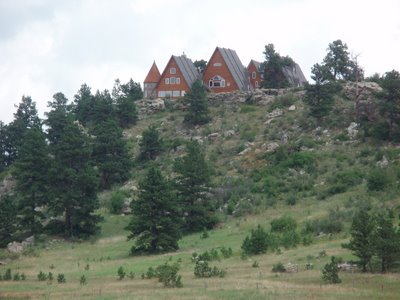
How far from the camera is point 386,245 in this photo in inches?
1179

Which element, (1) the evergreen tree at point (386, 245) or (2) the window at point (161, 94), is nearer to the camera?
(1) the evergreen tree at point (386, 245)

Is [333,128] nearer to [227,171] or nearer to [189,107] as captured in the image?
[227,171]

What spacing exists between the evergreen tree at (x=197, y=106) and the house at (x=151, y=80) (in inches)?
→ 934

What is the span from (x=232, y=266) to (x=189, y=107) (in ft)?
162

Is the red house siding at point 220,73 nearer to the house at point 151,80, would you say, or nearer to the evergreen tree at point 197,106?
the evergreen tree at point 197,106

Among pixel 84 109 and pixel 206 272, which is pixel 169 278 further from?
pixel 84 109

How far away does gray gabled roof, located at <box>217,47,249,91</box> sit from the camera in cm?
9481

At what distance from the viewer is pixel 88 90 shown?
361ft

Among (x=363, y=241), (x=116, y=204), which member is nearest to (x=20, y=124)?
(x=116, y=204)

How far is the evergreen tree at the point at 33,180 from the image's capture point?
5544cm

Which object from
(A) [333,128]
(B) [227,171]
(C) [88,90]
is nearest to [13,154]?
(C) [88,90]

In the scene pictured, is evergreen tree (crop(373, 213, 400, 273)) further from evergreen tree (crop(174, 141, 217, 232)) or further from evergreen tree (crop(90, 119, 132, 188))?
evergreen tree (crop(90, 119, 132, 188))

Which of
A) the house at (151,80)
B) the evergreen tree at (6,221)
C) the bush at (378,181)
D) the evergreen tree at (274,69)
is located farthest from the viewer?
the house at (151,80)

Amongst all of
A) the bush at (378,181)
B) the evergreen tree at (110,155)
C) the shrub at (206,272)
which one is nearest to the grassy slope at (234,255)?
the shrub at (206,272)
